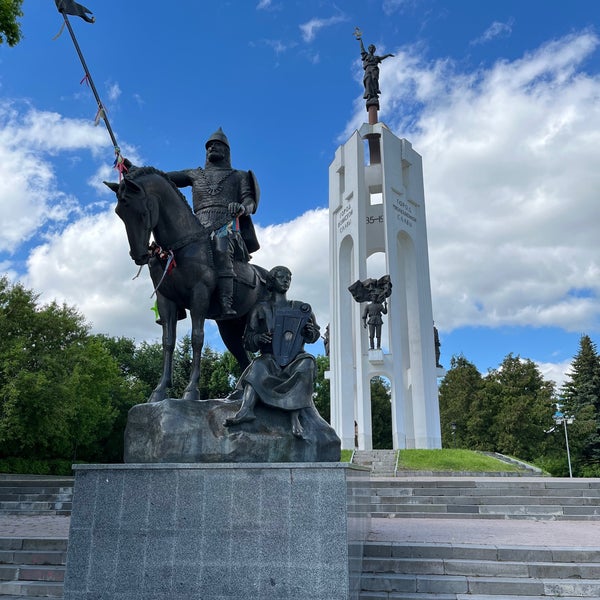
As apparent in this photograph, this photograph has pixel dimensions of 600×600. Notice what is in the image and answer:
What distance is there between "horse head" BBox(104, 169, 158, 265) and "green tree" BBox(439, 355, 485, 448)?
38.2 m

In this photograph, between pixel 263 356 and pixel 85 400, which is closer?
pixel 263 356

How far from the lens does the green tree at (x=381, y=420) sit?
Result: 4672 cm

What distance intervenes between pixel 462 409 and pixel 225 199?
40.3 m

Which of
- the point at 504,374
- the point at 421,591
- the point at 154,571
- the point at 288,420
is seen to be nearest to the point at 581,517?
the point at 421,591

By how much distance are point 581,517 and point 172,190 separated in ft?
33.2

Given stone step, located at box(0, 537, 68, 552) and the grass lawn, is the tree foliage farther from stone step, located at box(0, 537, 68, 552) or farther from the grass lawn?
stone step, located at box(0, 537, 68, 552)

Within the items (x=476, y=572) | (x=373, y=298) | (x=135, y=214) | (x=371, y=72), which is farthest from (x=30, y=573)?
(x=371, y=72)

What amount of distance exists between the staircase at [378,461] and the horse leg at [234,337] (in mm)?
13210

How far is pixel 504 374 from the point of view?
41.8m

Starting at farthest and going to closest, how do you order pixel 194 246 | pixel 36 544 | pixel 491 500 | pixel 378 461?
pixel 378 461 → pixel 491 500 → pixel 36 544 → pixel 194 246

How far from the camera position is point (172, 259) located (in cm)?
601

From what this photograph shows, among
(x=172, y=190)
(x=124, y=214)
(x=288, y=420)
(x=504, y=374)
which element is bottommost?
(x=288, y=420)

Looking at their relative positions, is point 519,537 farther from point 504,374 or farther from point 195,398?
point 504,374

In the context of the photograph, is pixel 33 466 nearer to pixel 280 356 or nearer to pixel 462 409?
pixel 280 356
